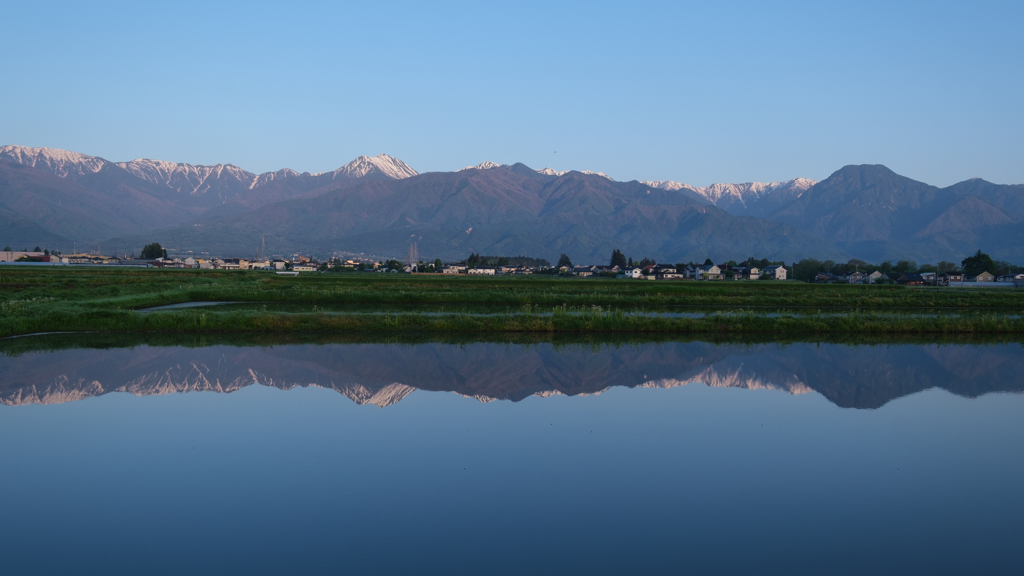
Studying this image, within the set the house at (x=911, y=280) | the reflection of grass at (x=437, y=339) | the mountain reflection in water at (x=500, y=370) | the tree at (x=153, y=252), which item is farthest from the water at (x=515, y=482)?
the tree at (x=153, y=252)

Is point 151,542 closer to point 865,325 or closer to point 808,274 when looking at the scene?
point 865,325

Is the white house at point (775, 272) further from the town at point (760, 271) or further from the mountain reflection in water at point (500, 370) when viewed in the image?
the mountain reflection in water at point (500, 370)

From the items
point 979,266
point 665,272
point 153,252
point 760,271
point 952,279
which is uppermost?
point 153,252

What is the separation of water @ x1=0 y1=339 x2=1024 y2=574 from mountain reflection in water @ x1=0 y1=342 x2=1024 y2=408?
169 mm

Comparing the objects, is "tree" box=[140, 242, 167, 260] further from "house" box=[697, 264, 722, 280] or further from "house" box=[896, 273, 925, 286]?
"house" box=[896, 273, 925, 286]

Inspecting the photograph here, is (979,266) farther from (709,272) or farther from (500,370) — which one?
(500,370)

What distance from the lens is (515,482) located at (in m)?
9.75

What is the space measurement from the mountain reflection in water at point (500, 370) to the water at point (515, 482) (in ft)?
0.55

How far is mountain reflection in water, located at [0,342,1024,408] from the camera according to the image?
16.3 metres

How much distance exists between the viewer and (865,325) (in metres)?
30.2

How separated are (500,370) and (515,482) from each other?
9.41 m

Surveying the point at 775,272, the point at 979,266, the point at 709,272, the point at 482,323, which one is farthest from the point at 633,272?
the point at 482,323

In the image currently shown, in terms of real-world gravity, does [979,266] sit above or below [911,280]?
above

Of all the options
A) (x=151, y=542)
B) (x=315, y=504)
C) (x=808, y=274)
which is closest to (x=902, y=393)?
(x=315, y=504)
